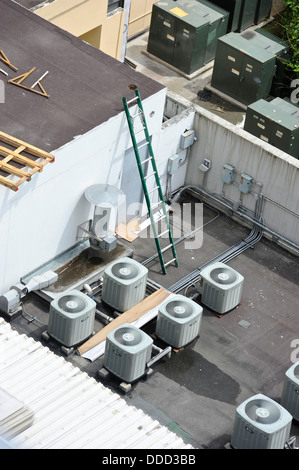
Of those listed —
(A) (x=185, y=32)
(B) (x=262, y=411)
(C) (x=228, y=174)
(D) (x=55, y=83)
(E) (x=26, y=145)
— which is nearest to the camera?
(B) (x=262, y=411)

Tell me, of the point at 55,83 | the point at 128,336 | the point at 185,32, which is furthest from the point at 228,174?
the point at 185,32

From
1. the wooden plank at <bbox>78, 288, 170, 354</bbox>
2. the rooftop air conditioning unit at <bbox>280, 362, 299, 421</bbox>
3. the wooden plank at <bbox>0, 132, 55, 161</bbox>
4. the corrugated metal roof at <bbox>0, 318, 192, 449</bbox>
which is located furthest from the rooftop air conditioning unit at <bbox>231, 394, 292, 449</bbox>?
the wooden plank at <bbox>0, 132, 55, 161</bbox>

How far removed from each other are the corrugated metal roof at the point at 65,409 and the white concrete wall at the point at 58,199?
4590 millimetres

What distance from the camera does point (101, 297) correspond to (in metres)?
30.0

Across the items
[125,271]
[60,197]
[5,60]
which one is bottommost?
[125,271]

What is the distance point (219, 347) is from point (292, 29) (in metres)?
15.5

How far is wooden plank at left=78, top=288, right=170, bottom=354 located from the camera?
2850 centimetres

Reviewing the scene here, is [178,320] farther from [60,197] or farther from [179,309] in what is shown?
[60,197]

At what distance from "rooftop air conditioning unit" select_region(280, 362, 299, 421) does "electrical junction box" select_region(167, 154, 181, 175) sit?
7.87 metres

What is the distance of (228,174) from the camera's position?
3303cm

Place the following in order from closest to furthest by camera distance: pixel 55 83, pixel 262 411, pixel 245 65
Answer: pixel 262 411 → pixel 55 83 → pixel 245 65

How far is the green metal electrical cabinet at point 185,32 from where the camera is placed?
3953cm

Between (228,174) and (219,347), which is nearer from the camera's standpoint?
(219,347)

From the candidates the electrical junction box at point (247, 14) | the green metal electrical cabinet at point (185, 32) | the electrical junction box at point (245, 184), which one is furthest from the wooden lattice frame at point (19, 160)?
the electrical junction box at point (247, 14)
